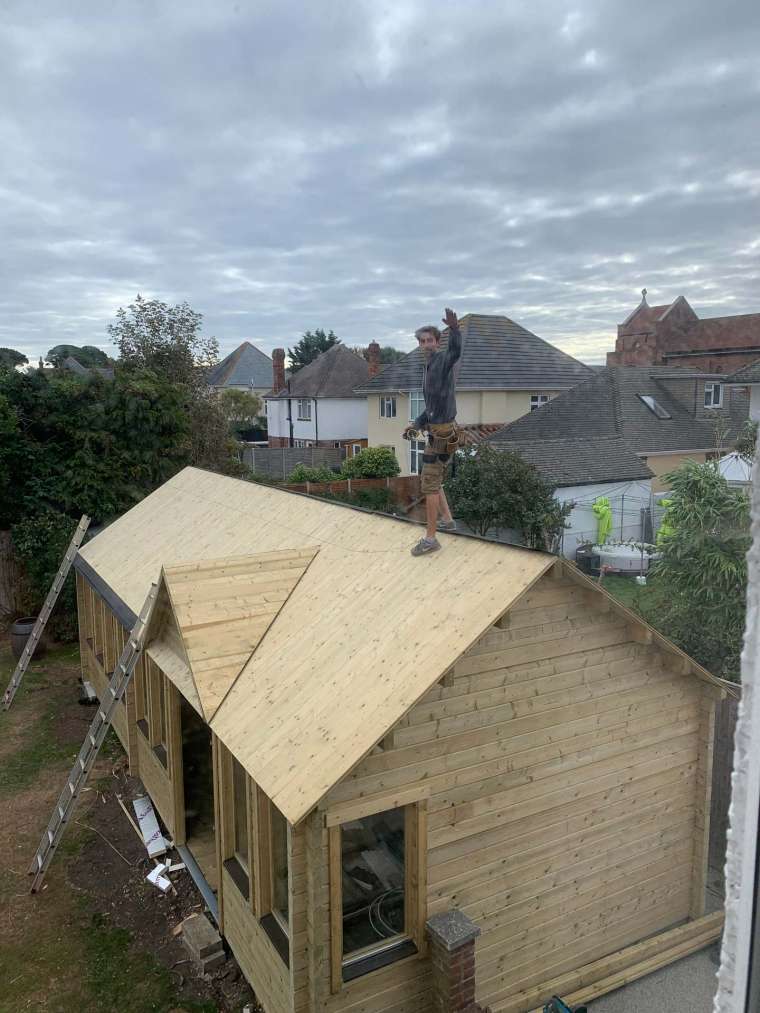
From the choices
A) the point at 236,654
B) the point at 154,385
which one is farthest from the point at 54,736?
the point at 154,385

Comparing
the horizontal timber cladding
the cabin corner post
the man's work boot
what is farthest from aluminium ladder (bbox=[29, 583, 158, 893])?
the cabin corner post

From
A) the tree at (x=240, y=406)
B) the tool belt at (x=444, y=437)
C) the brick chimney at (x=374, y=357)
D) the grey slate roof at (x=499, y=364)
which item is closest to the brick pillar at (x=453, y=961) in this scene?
the tool belt at (x=444, y=437)

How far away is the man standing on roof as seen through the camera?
277 inches

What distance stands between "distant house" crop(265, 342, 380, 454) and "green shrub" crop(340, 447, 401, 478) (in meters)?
11.6

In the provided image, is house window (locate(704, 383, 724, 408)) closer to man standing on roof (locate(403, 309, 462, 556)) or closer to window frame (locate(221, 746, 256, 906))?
man standing on roof (locate(403, 309, 462, 556))

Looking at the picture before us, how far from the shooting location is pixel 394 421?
35.0 m

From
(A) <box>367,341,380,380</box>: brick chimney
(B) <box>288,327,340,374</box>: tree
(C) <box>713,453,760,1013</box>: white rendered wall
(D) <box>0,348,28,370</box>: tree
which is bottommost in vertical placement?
(C) <box>713,453,760,1013</box>: white rendered wall

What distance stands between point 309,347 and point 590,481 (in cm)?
6002

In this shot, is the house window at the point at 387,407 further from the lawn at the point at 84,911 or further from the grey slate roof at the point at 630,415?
the lawn at the point at 84,911

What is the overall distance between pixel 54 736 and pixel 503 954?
32.5ft

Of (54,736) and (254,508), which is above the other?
(254,508)

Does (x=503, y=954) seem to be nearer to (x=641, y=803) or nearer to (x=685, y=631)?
(x=641, y=803)

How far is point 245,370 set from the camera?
211 ft

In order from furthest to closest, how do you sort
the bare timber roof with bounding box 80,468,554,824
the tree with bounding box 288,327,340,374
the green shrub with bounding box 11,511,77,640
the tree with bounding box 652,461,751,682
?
the tree with bounding box 288,327,340,374
the green shrub with bounding box 11,511,77,640
the tree with bounding box 652,461,751,682
the bare timber roof with bounding box 80,468,554,824
